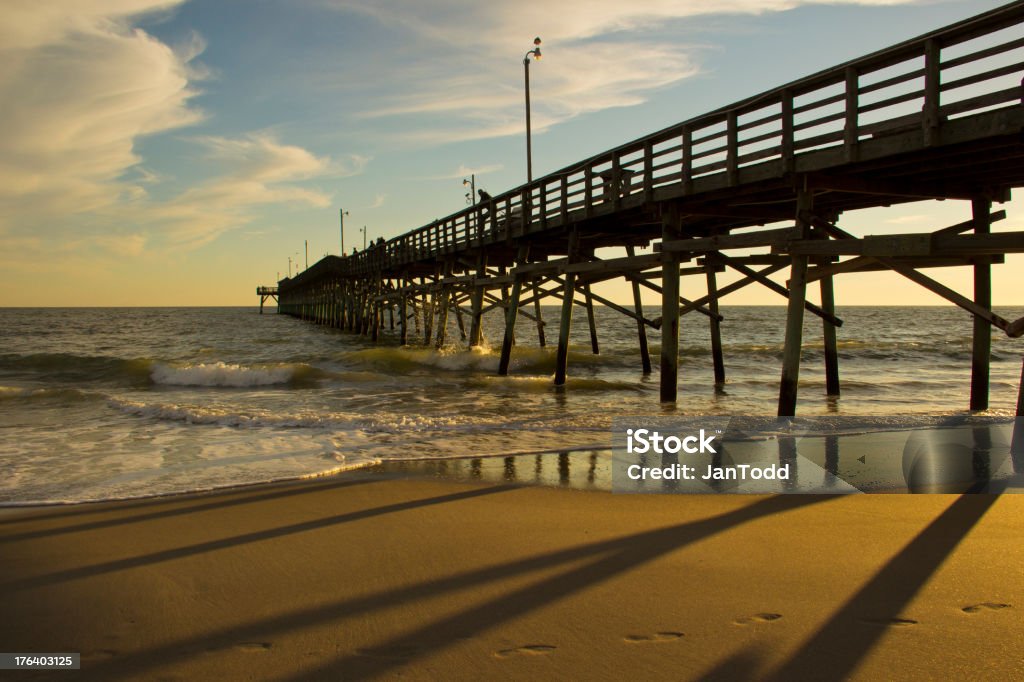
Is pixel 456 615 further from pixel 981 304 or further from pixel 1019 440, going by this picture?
pixel 981 304

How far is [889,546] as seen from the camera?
14.3ft

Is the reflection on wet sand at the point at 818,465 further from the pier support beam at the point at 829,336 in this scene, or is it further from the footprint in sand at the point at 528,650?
the pier support beam at the point at 829,336

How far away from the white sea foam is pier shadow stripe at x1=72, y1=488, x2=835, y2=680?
15517mm

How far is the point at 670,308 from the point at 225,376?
491 inches

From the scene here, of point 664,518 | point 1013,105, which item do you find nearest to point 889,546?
point 664,518

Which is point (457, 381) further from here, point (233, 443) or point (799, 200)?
point (799, 200)

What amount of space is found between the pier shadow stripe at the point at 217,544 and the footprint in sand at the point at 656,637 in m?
2.69

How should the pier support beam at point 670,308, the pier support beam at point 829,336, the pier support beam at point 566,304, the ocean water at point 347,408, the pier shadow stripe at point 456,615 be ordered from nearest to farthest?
the pier shadow stripe at point 456,615, the ocean water at point 347,408, the pier support beam at point 670,308, the pier support beam at point 829,336, the pier support beam at point 566,304

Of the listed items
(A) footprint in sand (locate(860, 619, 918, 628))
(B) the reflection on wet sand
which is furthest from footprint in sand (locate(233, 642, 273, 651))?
(B) the reflection on wet sand

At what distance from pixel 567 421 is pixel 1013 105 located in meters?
6.38

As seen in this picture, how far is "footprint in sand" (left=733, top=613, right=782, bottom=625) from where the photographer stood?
10.9ft

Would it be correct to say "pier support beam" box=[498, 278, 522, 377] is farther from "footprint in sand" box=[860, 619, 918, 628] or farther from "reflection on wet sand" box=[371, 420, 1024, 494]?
"footprint in sand" box=[860, 619, 918, 628]

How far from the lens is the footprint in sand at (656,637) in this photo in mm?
3160

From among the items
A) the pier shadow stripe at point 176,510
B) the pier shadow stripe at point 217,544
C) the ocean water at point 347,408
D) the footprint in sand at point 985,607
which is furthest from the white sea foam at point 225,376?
the footprint in sand at point 985,607
